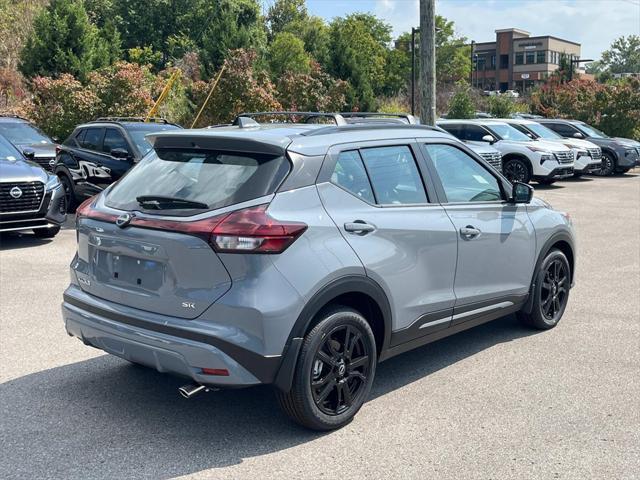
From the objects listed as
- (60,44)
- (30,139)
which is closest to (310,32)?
(60,44)

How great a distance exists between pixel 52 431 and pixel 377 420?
1.91 metres

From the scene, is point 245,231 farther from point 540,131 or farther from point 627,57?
point 627,57

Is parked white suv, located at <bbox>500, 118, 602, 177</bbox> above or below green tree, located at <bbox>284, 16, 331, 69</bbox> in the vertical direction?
below

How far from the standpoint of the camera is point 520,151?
61.3 feet

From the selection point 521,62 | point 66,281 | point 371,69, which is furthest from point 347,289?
point 521,62

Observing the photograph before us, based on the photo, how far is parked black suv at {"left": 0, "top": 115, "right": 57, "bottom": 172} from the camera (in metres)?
13.9

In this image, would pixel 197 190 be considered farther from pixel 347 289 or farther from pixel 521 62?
pixel 521 62

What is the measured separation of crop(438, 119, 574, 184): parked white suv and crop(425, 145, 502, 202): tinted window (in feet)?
43.6

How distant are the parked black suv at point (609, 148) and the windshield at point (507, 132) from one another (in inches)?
166

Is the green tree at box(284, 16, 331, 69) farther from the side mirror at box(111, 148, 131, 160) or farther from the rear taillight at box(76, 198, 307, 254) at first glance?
the rear taillight at box(76, 198, 307, 254)

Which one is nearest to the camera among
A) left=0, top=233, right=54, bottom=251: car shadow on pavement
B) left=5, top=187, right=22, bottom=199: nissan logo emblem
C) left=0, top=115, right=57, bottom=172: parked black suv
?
left=5, top=187, right=22, bottom=199: nissan logo emblem

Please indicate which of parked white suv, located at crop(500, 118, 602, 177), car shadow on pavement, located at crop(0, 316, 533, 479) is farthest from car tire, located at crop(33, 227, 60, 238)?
parked white suv, located at crop(500, 118, 602, 177)

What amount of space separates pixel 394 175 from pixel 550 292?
2.28m

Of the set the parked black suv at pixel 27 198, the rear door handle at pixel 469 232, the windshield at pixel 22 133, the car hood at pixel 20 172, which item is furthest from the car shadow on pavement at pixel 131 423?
the windshield at pixel 22 133
